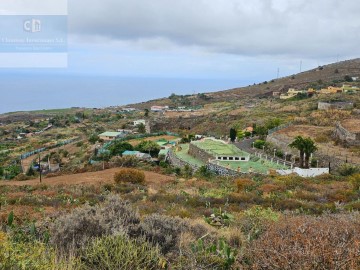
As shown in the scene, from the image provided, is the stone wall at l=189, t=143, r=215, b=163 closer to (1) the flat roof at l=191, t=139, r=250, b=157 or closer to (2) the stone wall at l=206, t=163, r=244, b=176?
(1) the flat roof at l=191, t=139, r=250, b=157

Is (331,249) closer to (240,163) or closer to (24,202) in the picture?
(24,202)

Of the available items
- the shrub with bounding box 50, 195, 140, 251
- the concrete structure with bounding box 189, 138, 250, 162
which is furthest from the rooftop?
the shrub with bounding box 50, 195, 140, 251

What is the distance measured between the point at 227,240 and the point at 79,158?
37.0 m

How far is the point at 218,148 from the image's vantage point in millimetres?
34469

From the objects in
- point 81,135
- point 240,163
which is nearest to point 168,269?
point 240,163

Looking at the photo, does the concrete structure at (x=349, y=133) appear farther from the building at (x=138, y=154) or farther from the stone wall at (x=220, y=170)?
the building at (x=138, y=154)

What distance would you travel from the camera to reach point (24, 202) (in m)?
14.1

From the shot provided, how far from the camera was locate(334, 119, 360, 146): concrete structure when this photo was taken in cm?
3416

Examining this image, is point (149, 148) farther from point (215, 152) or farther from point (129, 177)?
point (129, 177)

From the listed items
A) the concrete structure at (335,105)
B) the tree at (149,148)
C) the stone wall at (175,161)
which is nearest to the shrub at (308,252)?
the stone wall at (175,161)

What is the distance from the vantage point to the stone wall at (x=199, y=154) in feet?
106

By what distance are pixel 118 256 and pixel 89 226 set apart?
1.57m

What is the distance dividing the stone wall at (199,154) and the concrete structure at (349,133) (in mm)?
12719

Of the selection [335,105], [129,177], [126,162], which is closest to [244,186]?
[129,177]
